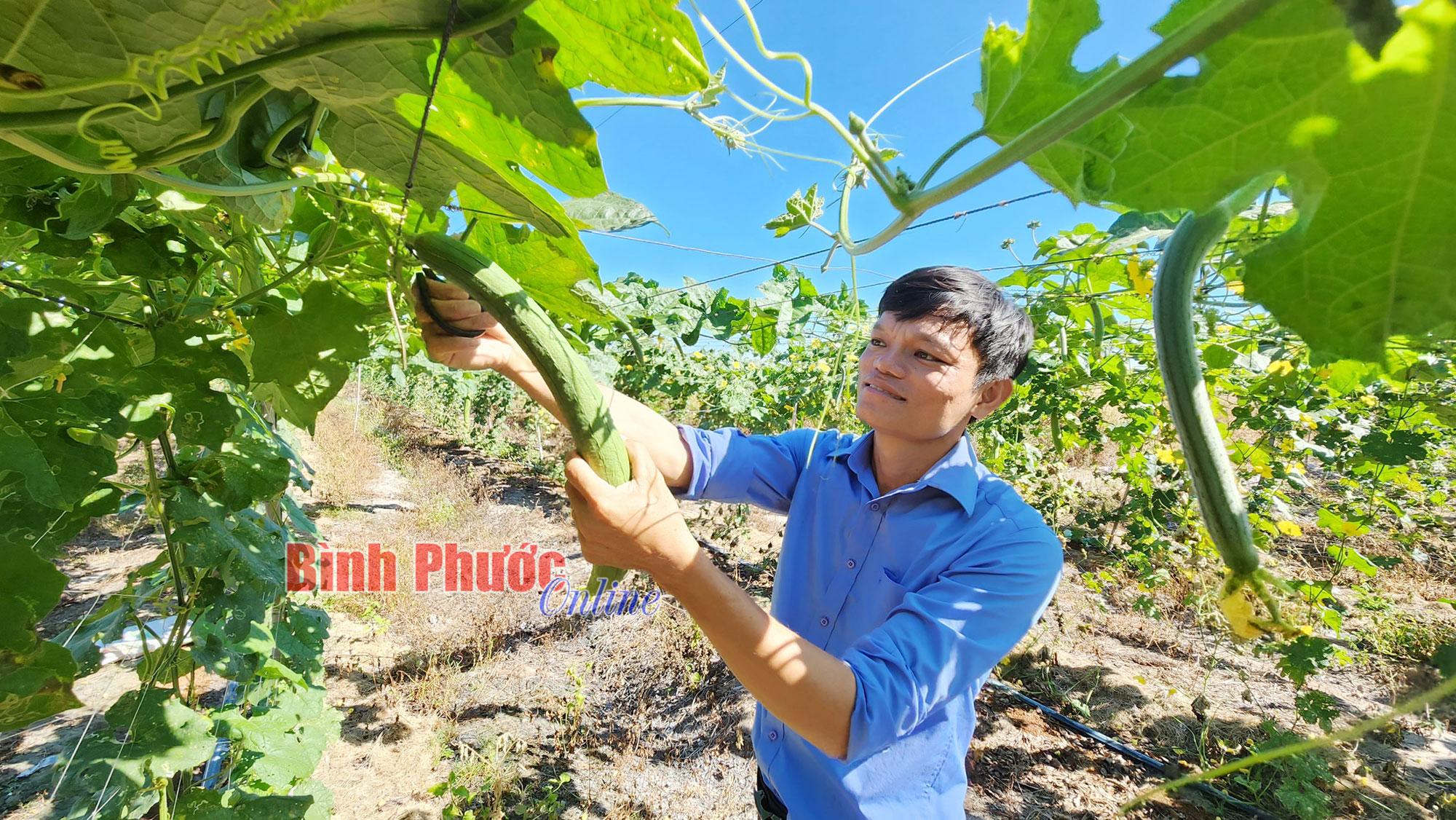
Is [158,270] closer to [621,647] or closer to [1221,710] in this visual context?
[621,647]

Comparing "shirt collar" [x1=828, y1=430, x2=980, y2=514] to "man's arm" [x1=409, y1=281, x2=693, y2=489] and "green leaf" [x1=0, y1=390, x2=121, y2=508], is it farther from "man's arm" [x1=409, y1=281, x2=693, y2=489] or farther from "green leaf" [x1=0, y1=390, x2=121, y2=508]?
"green leaf" [x1=0, y1=390, x2=121, y2=508]

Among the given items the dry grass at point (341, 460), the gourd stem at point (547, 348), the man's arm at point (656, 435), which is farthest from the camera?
the dry grass at point (341, 460)

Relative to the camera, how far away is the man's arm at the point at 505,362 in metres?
1.01

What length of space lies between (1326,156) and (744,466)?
1.53m

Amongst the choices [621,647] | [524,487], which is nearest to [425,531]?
[524,487]

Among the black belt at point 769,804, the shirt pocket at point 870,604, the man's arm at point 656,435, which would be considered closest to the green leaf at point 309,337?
the man's arm at point 656,435

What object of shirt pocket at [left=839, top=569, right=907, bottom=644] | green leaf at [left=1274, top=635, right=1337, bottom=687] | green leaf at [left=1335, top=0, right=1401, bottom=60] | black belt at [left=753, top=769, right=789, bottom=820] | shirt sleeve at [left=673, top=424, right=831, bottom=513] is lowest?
green leaf at [left=1274, top=635, right=1337, bottom=687]

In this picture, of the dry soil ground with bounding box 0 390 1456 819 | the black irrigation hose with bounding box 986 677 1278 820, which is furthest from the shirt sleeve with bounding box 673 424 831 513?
the black irrigation hose with bounding box 986 677 1278 820

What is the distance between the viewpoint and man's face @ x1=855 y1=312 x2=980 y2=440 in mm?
1504

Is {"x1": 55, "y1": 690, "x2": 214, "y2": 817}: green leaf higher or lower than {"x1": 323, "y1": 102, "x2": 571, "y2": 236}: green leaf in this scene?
lower

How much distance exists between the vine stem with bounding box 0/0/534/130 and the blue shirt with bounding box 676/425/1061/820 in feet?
2.37

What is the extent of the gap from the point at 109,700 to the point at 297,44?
13.7 feet

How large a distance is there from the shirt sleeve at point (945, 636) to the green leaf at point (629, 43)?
0.91 meters

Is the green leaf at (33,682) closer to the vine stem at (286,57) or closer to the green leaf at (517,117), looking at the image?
the vine stem at (286,57)
